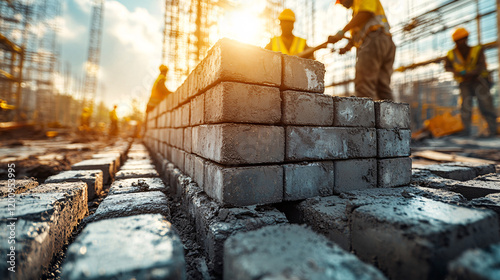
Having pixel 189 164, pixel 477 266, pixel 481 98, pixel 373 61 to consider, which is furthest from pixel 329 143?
pixel 481 98

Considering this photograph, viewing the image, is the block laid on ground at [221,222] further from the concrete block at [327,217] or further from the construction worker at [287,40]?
the construction worker at [287,40]

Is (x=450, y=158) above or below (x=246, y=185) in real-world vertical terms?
above

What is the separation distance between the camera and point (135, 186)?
9.07ft

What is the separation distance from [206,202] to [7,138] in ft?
47.1

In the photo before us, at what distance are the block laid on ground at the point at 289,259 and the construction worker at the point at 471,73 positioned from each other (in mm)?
9358

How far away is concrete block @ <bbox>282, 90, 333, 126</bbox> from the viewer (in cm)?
207

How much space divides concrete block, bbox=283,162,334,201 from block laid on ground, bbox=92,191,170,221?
121 centimetres

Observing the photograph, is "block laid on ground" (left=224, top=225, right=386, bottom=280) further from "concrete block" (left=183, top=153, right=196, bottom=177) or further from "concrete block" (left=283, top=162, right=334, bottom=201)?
"concrete block" (left=183, top=153, right=196, bottom=177)

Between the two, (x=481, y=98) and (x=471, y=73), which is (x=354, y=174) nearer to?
(x=471, y=73)

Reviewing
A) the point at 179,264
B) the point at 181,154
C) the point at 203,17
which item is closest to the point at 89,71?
the point at 203,17

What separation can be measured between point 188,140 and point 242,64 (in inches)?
63.0

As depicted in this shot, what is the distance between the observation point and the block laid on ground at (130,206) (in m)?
1.95

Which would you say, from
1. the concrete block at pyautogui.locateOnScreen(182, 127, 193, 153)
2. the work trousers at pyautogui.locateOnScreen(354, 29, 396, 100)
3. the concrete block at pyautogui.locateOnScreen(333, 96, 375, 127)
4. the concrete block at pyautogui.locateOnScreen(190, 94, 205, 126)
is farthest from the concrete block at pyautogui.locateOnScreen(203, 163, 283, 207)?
the work trousers at pyautogui.locateOnScreen(354, 29, 396, 100)

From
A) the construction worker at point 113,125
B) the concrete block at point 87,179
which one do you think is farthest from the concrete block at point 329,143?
the construction worker at point 113,125
